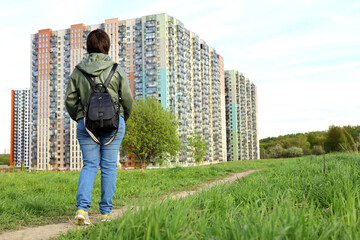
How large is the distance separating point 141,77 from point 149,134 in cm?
4782

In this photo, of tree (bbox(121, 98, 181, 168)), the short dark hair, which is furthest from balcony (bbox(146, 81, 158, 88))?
the short dark hair

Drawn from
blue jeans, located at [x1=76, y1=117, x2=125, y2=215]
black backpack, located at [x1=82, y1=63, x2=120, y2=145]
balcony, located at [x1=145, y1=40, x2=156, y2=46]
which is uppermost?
balcony, located at [x1=145, y1=40, x2=156, y2=46]

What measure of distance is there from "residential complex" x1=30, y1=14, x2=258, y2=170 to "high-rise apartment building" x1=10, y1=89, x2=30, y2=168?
3551cm

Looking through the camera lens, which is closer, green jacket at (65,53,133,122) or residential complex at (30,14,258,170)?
green jacket at (65,53,133,122)

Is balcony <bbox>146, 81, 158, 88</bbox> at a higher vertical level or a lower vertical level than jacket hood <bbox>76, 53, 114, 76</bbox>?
higher

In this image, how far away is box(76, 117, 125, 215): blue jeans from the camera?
3508mm

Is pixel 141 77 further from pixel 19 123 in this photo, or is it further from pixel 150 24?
pixel 19 123

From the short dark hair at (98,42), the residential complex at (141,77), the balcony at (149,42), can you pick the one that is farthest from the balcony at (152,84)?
the short dark hair at (98,42)

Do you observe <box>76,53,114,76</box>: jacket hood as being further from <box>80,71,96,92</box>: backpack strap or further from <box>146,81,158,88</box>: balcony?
<box>146,81,158,88</box>: balcony

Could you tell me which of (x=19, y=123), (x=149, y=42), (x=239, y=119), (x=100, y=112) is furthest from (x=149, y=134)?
(x=19, y=123)

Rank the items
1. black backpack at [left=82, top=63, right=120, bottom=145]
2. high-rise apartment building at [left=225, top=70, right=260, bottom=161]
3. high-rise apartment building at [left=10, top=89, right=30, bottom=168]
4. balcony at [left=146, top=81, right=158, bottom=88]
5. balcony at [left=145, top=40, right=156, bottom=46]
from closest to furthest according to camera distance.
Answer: black backpack at [left=82, top=63, right=120, bottom=145] → balcony at [left=146, top=81, right=158, bottom=88] → balcony at [left=145, top=40, right=156, bottom=46] → high-rise apartment building at [left=225, top=70, right=260, bottom=161] → high-rise apartment building at [left=10, top=89, right=30, bottom=168]

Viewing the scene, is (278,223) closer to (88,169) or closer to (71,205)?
(88,169)

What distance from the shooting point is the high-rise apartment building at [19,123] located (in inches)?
5133

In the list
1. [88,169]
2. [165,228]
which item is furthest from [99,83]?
[165,228]
